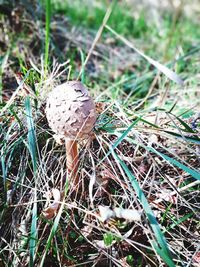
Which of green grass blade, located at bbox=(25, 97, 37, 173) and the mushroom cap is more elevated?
the mushroom cap

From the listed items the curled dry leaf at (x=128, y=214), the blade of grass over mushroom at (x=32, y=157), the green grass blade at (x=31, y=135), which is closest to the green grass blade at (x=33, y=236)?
the blade of grass over mushroom at (x=32, y=157)

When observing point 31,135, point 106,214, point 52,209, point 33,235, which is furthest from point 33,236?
point 31,135

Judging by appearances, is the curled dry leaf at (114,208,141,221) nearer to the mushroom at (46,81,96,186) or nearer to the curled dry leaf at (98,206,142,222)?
the curled dry leaf at (98,206,142,222)

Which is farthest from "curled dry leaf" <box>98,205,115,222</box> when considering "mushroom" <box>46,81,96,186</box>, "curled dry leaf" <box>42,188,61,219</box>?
"mushroom" <box>46,81,96,186</box>

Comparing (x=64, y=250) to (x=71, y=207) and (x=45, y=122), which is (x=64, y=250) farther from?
(x=45, y=122)

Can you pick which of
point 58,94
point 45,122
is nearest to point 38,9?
point 45,122

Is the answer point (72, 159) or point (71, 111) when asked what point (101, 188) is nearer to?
point (72, 159)
